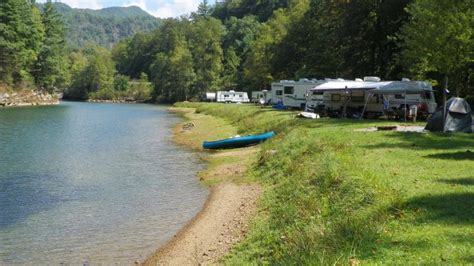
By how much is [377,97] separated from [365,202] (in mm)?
26063

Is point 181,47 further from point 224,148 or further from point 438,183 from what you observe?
point 438,183

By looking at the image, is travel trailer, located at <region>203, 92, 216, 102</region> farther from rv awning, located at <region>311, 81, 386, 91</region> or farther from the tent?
the tent

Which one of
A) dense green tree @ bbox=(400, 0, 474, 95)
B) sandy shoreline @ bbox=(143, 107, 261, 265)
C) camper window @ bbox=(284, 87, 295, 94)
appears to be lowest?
sandy shoreline @ bbox=(143, 107, 261, 265)

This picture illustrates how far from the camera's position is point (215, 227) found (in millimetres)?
14367

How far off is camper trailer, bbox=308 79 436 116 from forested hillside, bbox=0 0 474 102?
1854 mm

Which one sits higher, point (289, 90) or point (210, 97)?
point (289, 90)

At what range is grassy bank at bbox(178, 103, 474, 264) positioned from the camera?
8133 millimetres

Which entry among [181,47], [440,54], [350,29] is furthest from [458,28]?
[181,47]

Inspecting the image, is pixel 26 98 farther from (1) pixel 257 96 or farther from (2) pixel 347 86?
(2) pixel 347 86

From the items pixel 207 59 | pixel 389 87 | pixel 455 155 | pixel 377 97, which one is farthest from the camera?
pixel 207 59

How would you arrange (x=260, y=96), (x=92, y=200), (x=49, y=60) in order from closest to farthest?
1. (x=92, y=200)
2. (x=260, y=96)
3. (x=49, y=60)

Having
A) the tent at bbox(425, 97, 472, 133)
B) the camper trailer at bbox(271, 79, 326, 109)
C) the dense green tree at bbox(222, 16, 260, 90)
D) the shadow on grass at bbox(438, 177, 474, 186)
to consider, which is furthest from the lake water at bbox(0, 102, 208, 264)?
the dense green tree at bbox(222, 16, 260, 90)

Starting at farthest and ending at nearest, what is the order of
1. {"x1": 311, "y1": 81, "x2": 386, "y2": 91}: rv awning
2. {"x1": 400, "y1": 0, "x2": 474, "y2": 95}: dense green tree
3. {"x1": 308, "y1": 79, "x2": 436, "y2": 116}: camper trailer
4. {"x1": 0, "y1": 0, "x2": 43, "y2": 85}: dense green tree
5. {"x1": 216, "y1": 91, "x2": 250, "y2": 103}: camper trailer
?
{"x1": 0, "y1": 0, "x2": 43, "y2": 85}: dense green tree < {"x1": 216, "y1": 91, "x2": 250, "y2": 103}: camper trailer < {"x1": 311, "y1": 81, "x2": 386, "y2": 91}: rv awning < {"x1": 308, "y1": 79, "x2": 436, "y2": 116}: camper trailer < {"x1": 400, "y1": 0, "x2": 474, "y2": 95}: dense green tree

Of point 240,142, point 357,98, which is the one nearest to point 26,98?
point 357,98
